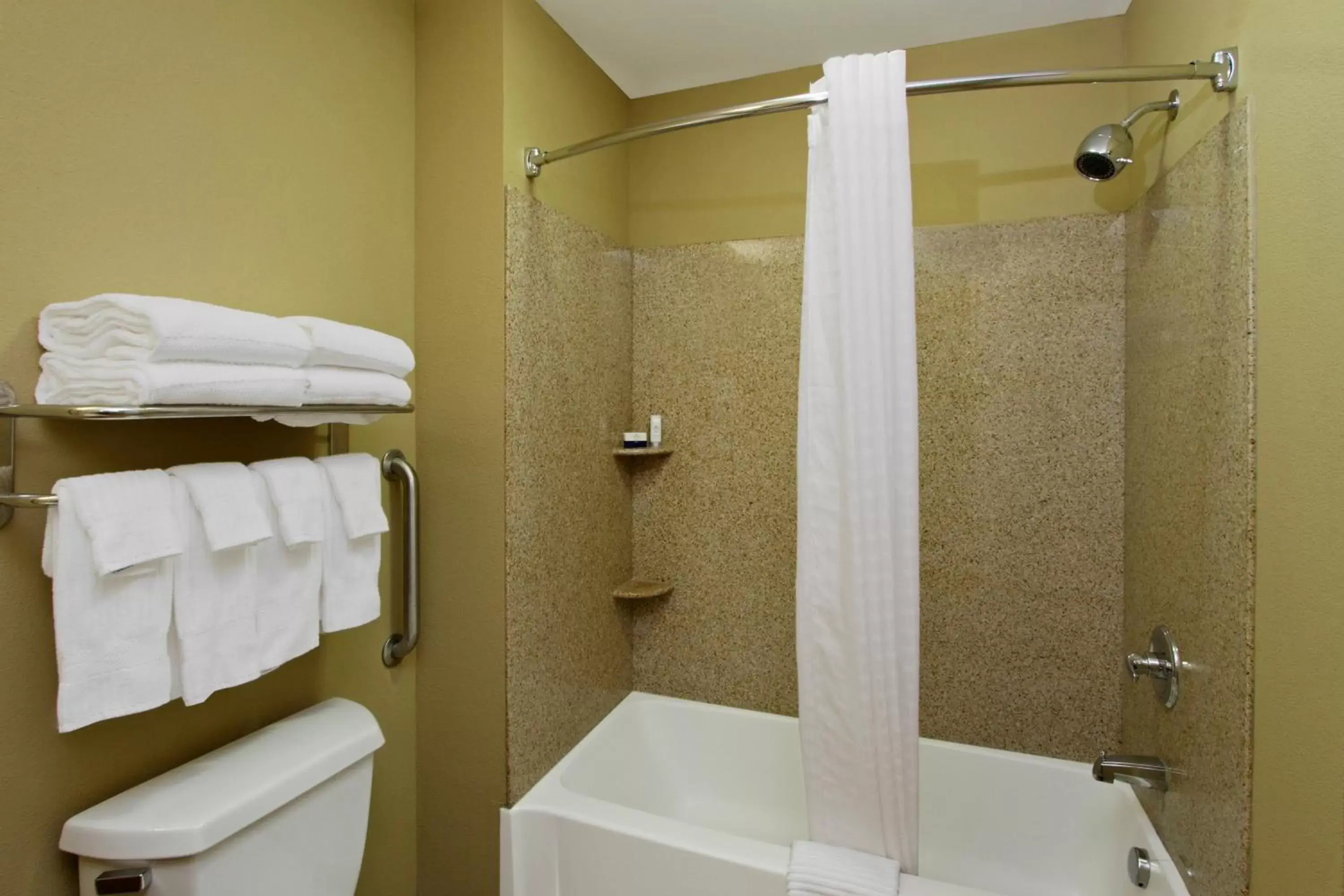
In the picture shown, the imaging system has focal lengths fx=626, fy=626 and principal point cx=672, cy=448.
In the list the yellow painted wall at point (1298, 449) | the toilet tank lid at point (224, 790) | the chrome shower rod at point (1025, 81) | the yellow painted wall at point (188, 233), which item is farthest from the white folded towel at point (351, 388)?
the yellow painted wall at point (1298, 449)

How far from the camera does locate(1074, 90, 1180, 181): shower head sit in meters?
1.37

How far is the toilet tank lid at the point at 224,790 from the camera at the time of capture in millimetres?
897

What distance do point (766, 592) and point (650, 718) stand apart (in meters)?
0.59

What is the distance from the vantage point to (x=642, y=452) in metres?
2.04

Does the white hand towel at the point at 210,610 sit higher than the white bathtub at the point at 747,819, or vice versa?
the white hand towel at the point at 210,610

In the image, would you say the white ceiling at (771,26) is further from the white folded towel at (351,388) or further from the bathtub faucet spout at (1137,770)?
the bathtub faucet spout at (1137,770)

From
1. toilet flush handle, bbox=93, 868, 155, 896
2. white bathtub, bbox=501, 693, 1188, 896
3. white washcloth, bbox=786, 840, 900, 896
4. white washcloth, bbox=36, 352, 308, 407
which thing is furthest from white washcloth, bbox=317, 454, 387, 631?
white washcloth, bbox=786, 840, 900, 896

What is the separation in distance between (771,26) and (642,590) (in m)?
1.76

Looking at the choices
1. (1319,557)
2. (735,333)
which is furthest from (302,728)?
(1319,557)

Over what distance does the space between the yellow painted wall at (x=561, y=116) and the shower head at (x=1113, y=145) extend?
1.29 meters

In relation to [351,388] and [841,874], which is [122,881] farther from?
[841,874]

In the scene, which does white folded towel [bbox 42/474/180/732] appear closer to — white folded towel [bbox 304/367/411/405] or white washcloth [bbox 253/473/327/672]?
white washcloth [bbox 253/473/327/672]

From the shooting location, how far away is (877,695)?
1.25 meters

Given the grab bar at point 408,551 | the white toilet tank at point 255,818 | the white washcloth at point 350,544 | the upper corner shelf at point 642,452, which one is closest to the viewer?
the white toilet tank at point 255,818
